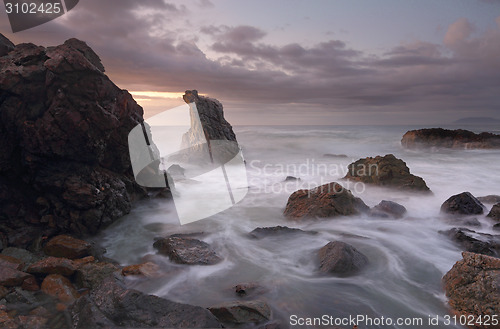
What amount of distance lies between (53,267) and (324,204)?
6412mm

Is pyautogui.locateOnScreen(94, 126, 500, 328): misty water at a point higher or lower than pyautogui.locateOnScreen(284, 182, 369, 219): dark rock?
lower

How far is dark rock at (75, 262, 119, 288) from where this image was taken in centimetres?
472

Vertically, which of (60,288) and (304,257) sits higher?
(60,288)

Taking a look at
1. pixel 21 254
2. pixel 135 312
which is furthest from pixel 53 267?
pixel 135 312

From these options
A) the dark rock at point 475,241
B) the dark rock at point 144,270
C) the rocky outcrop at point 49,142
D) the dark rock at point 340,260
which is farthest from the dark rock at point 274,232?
the rocky outcrop at point 49,142

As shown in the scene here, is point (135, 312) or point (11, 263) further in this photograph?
point (11, 263)

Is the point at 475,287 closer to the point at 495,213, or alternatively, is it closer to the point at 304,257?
the point at 304,257

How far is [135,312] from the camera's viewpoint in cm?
383

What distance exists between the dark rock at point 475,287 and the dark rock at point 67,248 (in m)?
6.30

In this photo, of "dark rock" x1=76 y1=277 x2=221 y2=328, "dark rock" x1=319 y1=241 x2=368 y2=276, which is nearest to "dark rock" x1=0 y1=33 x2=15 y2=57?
"dark rock" x1=76 y1=277 x2=221 y2=328

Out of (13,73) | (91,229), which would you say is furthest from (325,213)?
(13,73)

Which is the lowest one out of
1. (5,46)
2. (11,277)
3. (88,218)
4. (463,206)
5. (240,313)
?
(240,313)

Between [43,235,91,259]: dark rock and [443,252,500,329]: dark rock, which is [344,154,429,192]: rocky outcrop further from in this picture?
[43,235,91,259]: dark rock

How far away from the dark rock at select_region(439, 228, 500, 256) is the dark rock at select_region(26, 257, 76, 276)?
7654mm
